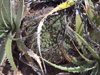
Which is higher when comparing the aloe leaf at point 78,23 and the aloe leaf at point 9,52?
the aloe leaf at point 78,23

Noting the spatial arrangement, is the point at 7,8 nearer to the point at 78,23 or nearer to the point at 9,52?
the point at 9,52

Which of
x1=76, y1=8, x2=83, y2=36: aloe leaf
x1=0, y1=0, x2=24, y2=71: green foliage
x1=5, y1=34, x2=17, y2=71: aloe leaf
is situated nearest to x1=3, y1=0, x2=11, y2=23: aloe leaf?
x1=0, y1=0, x2=24, y2=71: green foliage

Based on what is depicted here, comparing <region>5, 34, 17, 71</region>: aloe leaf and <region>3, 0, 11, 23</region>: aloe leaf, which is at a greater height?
<region>3, 0, 11, 23</region>: aloe leaf

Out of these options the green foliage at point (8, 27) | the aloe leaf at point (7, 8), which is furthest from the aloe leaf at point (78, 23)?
the aloe leaf at point (7, 8)

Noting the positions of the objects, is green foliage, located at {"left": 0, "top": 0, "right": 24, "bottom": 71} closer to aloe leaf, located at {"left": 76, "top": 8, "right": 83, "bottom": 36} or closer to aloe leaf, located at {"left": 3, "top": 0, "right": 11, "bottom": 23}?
aloe leaf, located at {"left": 3, "top": 0, "right": 11, "bottom": 23}

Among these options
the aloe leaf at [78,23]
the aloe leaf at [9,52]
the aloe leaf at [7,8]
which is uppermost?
the aloe leaf at [7,8]

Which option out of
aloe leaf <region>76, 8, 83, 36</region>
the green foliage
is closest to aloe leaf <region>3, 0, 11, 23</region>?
the green foliage

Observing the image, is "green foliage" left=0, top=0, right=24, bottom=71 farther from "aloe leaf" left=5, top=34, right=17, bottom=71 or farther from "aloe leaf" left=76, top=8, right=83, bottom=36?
"aloe leaf" left=76, top=8, right=83, bottom=36

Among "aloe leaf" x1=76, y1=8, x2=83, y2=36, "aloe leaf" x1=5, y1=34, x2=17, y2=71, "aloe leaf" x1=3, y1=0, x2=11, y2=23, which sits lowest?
"aloe leaf" x1=5, y1=34, x2=17, y2=71

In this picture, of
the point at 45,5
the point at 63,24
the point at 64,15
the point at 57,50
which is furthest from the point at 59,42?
the point at 45,5

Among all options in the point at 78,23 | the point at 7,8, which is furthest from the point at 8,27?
the point at 78,23

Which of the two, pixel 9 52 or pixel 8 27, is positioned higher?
pixel 8 27

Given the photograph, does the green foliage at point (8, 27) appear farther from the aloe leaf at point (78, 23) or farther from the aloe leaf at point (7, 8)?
the aloe leaf at point (78, 23)
